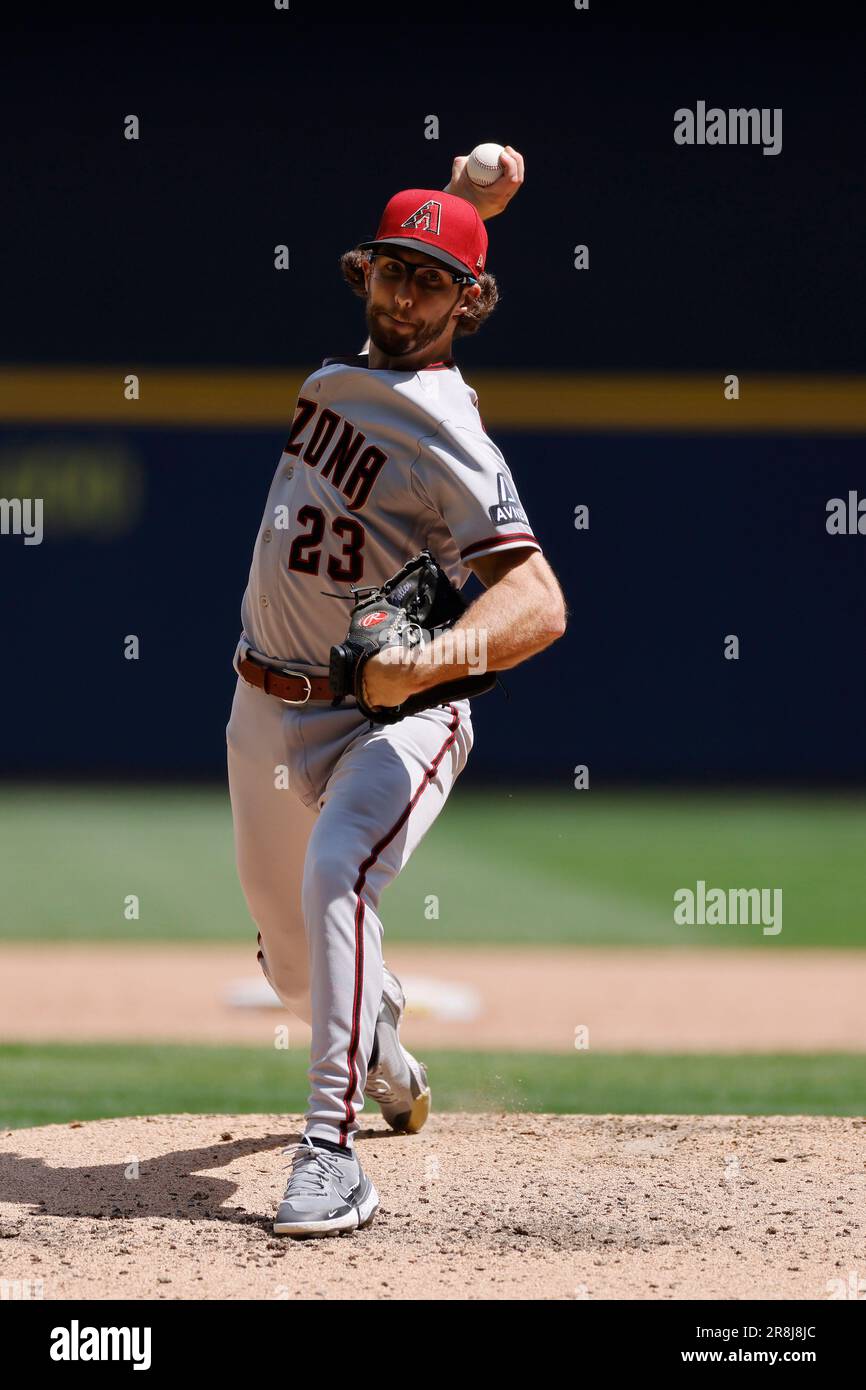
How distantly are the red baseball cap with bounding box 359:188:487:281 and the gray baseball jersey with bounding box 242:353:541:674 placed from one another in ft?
0.73

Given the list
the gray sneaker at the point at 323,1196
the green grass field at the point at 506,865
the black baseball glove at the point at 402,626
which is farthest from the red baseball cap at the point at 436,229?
the green grass field at the point at 506,865

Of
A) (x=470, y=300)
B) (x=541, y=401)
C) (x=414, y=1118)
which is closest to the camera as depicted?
(x=470, y=300)

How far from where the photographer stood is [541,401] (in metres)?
14.6

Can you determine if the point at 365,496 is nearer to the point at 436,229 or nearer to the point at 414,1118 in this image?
the point at 436,229

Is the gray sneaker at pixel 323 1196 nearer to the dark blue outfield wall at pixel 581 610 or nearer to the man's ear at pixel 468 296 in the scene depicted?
→ the man's ear at pixel 468 296

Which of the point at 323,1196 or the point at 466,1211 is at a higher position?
the point at 323,1196

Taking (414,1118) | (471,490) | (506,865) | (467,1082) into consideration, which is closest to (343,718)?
(471,490)

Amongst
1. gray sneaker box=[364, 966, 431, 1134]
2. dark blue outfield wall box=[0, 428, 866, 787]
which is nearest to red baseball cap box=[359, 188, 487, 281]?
gray sneaker box=[364, 966, 431, 1134]

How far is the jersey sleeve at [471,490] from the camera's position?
306cm

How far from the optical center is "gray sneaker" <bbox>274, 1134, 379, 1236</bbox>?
2.90 m

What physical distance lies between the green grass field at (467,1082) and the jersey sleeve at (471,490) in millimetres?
2005

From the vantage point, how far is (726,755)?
14523 mm

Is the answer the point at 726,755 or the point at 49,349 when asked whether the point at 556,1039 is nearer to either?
the point at 726,755

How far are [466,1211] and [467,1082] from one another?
74.8 inches
